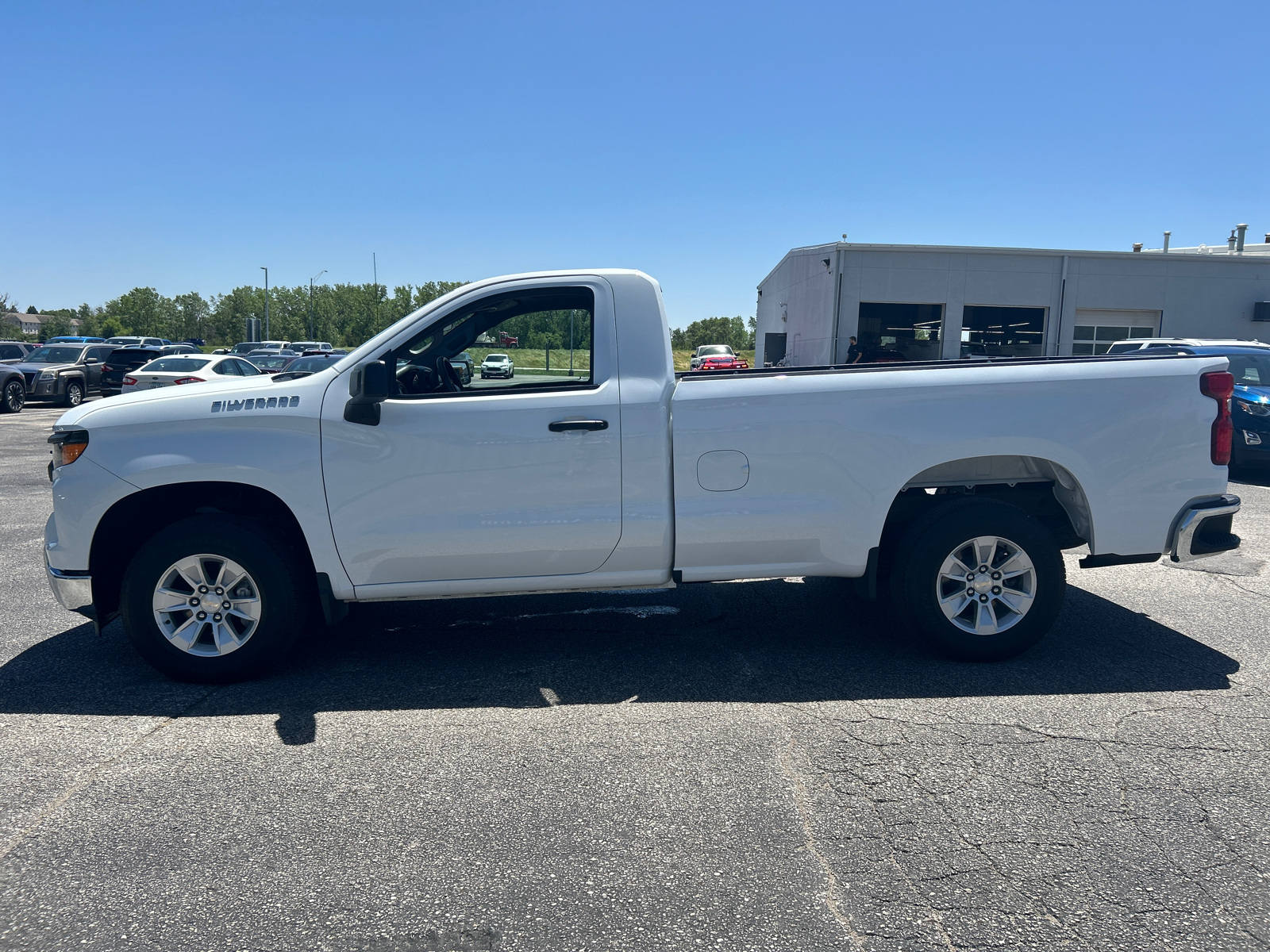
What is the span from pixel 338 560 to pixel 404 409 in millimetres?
847

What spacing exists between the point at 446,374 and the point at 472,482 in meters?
0.68

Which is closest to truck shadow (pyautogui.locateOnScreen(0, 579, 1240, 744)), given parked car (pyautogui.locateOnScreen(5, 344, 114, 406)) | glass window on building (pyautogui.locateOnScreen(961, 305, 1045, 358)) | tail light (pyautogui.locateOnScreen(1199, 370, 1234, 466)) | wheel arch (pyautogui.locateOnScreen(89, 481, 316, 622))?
wheel arch (pyautogui.locateOnScreen(89, 481, 316, 622))

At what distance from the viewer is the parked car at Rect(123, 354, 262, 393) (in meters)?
19.9

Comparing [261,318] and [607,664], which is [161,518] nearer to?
[607,664]

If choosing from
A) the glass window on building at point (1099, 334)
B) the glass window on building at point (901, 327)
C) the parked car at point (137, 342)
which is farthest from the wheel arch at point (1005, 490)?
the parked car at point (137, 342)

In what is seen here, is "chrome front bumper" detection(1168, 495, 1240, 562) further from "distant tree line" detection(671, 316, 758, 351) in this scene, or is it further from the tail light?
"distant tree line" detection(671, 316, 758, 351)

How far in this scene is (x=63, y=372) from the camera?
82.7 feet

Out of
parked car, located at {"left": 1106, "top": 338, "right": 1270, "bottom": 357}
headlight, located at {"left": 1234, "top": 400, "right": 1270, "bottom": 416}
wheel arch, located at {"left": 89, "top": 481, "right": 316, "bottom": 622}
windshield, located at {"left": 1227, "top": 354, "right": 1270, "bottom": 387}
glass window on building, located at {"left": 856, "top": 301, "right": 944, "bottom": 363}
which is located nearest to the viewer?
wheel arch, located at {"left": 89, "top": 481, "right": 316, "bottom": 622}

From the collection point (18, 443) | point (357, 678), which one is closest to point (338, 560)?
point (357, 678)

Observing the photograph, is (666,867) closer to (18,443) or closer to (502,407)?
(502,407)

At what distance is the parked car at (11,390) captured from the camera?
915 inches

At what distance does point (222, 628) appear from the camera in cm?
458

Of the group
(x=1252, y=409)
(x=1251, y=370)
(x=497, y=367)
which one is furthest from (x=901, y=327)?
(x=497, y=367)

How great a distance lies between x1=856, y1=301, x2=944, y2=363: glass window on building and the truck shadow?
26315mm
